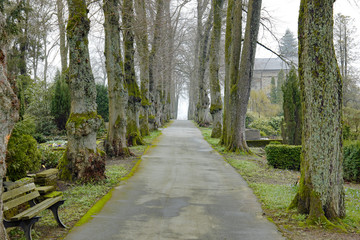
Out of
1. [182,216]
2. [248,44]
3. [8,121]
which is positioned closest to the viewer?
[8,121]

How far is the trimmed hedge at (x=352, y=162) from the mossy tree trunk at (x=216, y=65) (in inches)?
427

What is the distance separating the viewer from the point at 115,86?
1291 cm

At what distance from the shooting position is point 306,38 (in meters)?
5.81

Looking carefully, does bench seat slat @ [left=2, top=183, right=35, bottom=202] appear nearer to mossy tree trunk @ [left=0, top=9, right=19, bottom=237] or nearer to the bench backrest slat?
the bench backrest slat

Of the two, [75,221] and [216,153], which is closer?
[75,221]

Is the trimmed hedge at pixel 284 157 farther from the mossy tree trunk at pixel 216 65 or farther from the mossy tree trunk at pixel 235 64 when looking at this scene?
the mossy tree trunk at pixel 216 65

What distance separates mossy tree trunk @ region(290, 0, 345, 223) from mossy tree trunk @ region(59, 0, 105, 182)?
210 inches

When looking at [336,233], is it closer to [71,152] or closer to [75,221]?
[75,221]

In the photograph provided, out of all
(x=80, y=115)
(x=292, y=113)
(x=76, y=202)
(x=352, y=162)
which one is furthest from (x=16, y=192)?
(x=292, y=113)

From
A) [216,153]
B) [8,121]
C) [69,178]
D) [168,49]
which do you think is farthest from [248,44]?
[168,49]

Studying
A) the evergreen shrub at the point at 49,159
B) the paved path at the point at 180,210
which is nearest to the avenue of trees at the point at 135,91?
the paved path at the point at 180,210

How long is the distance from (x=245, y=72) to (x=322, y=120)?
9.11m

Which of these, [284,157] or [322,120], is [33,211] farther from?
[284,157]

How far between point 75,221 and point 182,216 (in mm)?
1899
